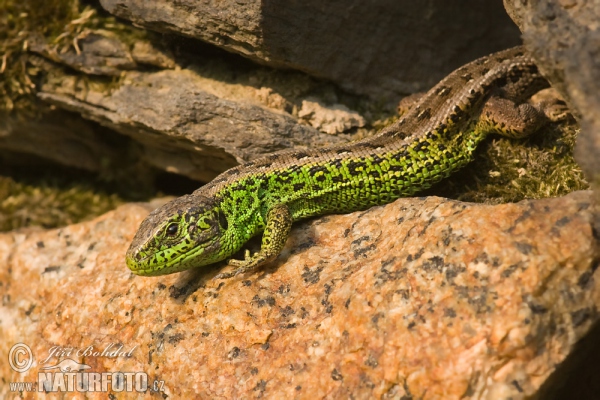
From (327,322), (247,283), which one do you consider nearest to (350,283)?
(327,322)

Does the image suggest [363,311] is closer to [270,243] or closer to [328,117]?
[270,243]

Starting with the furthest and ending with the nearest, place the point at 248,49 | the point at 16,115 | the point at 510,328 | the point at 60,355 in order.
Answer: the point at 16,115 → the point at 248,49 → the point at 60,355 → the point at 510,328

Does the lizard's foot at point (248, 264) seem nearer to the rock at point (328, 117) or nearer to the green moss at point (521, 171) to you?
the rock at point (328, 117)

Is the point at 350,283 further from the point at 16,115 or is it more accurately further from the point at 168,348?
the point at 16,115

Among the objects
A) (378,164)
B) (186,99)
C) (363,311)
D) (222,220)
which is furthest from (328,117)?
(363,311)

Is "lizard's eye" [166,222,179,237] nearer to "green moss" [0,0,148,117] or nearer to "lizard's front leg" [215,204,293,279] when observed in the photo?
"lizard's front leg" [215,204,293,279]

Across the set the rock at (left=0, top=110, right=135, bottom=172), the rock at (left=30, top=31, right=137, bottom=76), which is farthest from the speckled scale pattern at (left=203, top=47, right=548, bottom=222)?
the rock at (left=0, top=110, right=135, bottom=172)

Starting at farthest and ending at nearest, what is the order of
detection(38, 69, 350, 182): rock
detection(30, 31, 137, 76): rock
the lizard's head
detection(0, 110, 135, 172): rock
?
detection(0, 110, 135, 172): rock → detection(30, 31, 137, 76): rock → detection(38, 69, 350, 182): rock → the lizard's head
